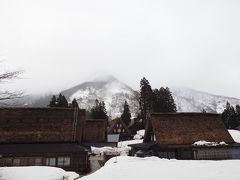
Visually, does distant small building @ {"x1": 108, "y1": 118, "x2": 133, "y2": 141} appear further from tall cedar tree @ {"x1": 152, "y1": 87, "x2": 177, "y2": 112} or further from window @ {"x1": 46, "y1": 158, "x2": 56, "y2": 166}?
window @ {"x1": 46, "y1": 158, "x2": 56, "y2": 166}

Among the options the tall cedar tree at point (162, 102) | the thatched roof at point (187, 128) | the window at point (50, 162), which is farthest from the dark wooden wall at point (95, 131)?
the tall cedar tree at point (162, 102)

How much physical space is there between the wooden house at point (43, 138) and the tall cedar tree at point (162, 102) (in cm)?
3347

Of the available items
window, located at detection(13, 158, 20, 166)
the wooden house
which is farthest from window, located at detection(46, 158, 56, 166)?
window, located at detection(13, 158, 20, 166)

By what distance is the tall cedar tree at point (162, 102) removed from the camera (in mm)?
66000

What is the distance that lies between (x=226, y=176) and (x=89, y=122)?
38.9m

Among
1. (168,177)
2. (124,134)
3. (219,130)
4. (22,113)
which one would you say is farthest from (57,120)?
(124,134)

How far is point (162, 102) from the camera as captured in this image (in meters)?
66.4

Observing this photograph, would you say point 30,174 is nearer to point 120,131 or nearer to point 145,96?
point 145,96

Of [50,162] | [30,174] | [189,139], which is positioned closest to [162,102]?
[189,139]

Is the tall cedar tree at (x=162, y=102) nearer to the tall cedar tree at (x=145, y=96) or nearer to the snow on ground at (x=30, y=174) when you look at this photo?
the tall cedar tree at (x=145, y=96)

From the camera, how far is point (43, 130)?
31.9 metres

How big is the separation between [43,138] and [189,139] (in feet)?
57.3

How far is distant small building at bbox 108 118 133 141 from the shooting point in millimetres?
74800

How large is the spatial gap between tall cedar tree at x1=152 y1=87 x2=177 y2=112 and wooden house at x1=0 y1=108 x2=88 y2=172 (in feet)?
110
